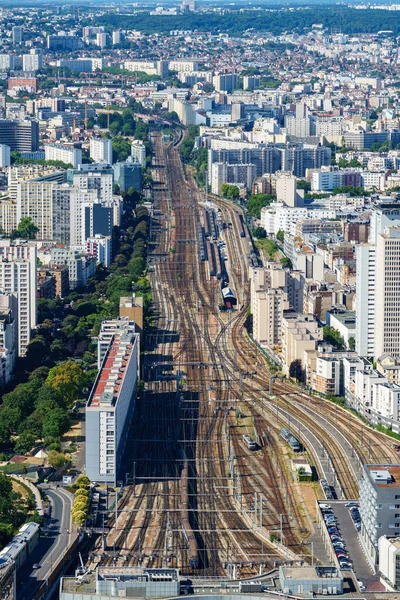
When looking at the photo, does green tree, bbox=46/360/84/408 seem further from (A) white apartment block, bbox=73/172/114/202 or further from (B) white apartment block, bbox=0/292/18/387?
(A) white apartment block, bbox=73/172/114/202

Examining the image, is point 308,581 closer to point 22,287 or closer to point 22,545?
point 22,545

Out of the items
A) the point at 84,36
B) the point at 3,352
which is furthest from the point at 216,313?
the point at 84,36

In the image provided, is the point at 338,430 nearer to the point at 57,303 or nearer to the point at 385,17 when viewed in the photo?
the point at 57,303

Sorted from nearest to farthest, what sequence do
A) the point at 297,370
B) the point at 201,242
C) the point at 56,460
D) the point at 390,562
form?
the point at 390,562, the point at 56,460, the point at 297,370, the point at 201,242

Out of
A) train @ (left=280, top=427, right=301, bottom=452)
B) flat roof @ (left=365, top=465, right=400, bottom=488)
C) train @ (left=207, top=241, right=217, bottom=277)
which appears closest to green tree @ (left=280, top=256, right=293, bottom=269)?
Result: train @ (left=207, top=241, right=217, bottom=277)

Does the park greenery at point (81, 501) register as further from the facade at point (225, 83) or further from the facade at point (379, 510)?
the facade at point (225, 83)

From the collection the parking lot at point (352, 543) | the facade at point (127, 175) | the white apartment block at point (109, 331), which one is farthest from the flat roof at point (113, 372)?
the facade at point (127, 175)

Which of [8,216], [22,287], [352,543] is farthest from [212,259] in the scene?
[352,543]

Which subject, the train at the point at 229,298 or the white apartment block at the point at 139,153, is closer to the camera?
the train at the point at 229,298
